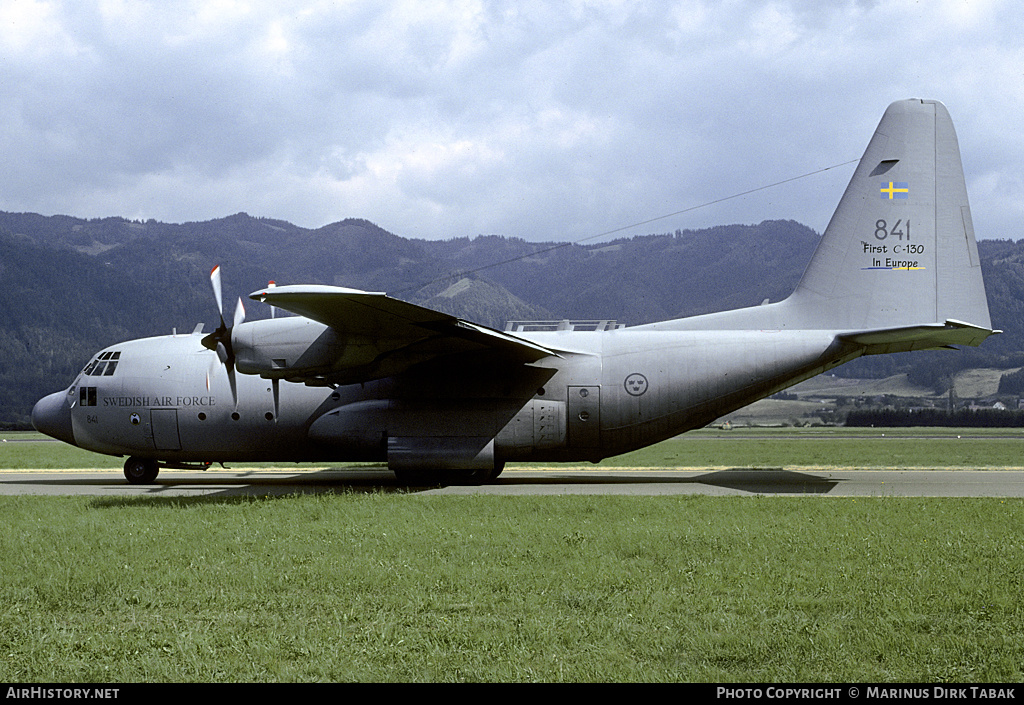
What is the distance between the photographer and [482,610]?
8008mm

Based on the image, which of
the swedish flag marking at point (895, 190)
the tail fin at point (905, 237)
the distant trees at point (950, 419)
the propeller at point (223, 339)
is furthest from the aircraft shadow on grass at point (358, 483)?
the distant trees at point (950, 419)

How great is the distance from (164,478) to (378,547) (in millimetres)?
16268

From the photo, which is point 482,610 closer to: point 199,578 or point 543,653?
point 543,653

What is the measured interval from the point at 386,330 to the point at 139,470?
970cm

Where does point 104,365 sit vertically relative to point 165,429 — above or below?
above

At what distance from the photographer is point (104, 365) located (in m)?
22.3

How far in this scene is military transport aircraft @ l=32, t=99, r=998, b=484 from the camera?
19.3m

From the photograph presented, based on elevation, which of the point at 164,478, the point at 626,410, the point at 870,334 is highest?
the point at 870,334

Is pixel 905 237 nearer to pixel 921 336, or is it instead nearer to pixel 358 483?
pixel 921 336

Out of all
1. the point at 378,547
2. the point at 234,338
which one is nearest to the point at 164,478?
the point at 234,338

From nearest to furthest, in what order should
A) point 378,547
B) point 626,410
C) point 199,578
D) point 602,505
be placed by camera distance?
point 199,578
point 378,547
point 602,505
point 626,410

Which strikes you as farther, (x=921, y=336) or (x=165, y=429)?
(x=165, y=429)

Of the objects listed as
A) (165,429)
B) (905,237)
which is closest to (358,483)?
(165,429)

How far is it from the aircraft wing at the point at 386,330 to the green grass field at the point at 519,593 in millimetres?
4194
